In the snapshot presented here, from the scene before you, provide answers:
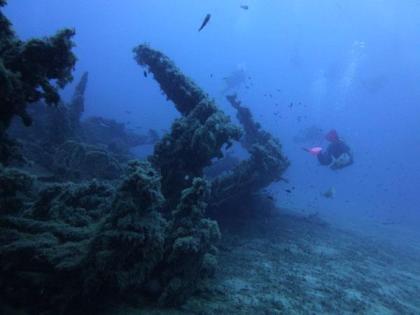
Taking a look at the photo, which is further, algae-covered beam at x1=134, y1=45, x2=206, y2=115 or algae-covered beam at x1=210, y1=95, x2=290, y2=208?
algae-covered beam at x1=210, y1=95, x2=290, y2=208

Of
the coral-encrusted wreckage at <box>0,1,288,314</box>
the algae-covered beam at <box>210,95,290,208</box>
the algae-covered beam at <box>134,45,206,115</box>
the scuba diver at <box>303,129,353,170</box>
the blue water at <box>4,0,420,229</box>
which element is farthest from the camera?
the blue water at <box>4,0,420,229</box>

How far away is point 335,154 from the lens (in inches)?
625

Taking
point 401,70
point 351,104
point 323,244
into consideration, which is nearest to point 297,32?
point 351,104

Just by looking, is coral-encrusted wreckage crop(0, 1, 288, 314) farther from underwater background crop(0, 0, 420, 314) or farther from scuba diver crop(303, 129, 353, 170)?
scuba diver crop(303, 129, 353, 170)

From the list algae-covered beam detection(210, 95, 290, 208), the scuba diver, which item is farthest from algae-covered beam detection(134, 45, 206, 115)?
the scuba diver

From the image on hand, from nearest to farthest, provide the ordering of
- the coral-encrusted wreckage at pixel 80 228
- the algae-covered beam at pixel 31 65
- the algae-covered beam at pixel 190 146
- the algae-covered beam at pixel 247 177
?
the coral-encrusted wreckage at pixel 80 228
the algae-covered beam at pixel 31 65
the algae-covered beam at pixel 190 146
the algae-covered beam at pixel 247 177

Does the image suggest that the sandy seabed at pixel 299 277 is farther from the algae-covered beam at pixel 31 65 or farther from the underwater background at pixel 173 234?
the algae-covered beam at pixel 31 65

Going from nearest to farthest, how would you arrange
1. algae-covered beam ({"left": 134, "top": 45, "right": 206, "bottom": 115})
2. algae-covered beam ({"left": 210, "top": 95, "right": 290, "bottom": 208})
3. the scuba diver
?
algae-covered beam ({"left": 134, "top": 45, "right": 206, "bottom": 115}) → algae-covered beam ({"left": 210, "top": 95, "right": 290, "bottom": 208}) → the scuba diver

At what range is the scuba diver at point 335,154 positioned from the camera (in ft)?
50.6

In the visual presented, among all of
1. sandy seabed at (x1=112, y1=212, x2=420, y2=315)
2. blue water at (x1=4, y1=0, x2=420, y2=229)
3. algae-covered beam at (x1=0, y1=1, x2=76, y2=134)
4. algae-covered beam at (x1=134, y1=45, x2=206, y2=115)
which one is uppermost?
blue water at (x1=4, y1=0, x2=420, y2=229)

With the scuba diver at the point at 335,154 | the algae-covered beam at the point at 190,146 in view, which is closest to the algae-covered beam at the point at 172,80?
the algae-covered beam at the point at 190,146

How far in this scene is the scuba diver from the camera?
608 inches

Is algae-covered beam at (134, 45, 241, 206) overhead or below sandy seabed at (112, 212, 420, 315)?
overhead

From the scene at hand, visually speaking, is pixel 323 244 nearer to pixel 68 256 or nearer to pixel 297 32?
pixel 68 256
